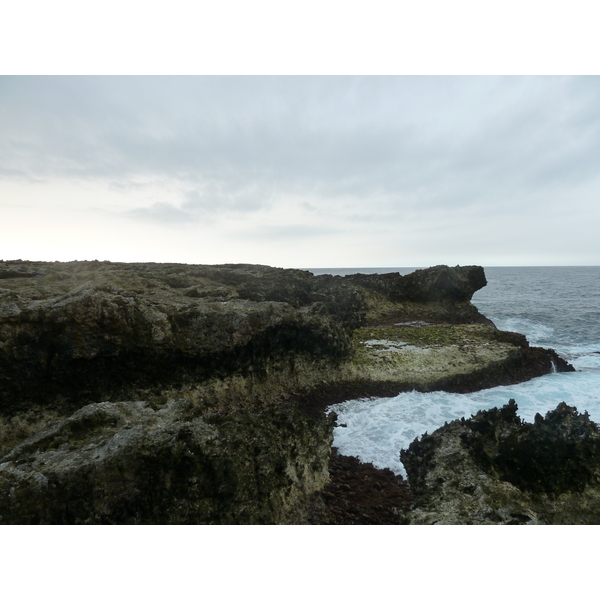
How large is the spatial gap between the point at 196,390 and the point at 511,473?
1361 cm

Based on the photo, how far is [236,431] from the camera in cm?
764

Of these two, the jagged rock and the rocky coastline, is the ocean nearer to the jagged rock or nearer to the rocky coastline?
the rocky coastline

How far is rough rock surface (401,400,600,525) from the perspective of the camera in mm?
7457

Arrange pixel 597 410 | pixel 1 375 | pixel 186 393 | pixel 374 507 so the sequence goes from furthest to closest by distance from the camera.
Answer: pixel 597 410
pixel 186 393
pixel 1 375
pixel 374 507

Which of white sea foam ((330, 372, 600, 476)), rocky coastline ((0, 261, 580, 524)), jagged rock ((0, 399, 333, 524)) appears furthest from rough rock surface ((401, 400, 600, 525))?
jagged rock ((0, 399, 333, 524))

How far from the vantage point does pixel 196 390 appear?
16391 mm

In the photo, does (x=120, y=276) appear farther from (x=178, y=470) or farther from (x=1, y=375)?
(x=178, y=470)

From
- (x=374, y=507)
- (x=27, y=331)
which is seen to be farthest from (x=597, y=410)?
(x=27, y=331)

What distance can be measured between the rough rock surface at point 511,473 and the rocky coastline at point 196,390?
1.06m

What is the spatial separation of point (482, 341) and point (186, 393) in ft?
80.6

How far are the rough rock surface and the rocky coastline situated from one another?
106 cm

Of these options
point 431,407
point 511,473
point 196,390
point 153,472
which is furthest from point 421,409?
point 153,472

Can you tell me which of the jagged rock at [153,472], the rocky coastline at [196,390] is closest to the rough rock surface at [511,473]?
the rocky coastline at [196,390]

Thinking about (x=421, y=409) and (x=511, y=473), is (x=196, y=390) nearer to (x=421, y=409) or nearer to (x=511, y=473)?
(x=421, y=409)
